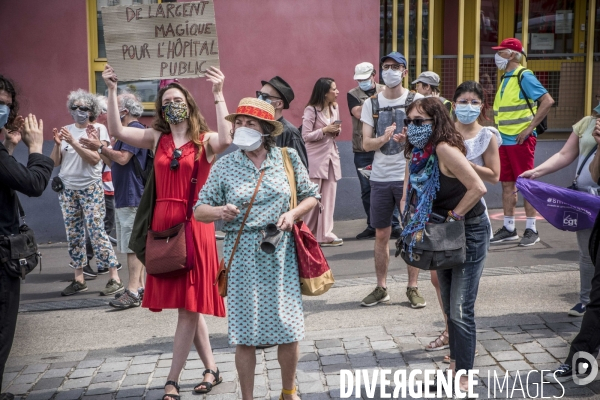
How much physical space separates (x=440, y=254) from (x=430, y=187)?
398 millimetres

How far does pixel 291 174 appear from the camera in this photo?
15.2 feet

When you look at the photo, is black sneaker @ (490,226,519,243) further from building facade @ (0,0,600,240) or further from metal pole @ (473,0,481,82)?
metal pole @ (473,0,481,82)

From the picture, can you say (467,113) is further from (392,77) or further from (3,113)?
(3,113)

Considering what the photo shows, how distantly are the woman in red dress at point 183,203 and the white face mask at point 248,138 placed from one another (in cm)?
50

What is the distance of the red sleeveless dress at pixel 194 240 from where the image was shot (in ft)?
16.4

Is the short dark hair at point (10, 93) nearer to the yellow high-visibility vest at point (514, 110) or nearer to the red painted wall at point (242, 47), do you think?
the red painted wall at point (242, 47)

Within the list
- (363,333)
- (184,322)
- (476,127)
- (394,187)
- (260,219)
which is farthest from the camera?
(394,187)

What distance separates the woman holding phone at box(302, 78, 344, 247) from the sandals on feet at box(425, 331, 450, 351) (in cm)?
356

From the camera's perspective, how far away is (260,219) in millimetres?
4445

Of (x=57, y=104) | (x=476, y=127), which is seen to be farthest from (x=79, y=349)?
(x=57, y=104)

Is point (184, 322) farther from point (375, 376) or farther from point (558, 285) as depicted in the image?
point (558, 285)

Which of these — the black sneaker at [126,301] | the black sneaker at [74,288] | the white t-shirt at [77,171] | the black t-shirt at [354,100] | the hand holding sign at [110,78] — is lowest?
the black sneaker at [74,288]

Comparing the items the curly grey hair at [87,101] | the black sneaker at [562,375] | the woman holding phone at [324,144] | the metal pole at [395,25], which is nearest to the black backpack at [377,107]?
the woman holding phone at [324,144]

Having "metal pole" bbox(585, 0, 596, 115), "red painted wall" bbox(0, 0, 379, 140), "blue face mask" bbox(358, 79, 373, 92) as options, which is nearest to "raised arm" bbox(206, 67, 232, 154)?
"blue face mask" bbox(358, 79, 373, 92)
